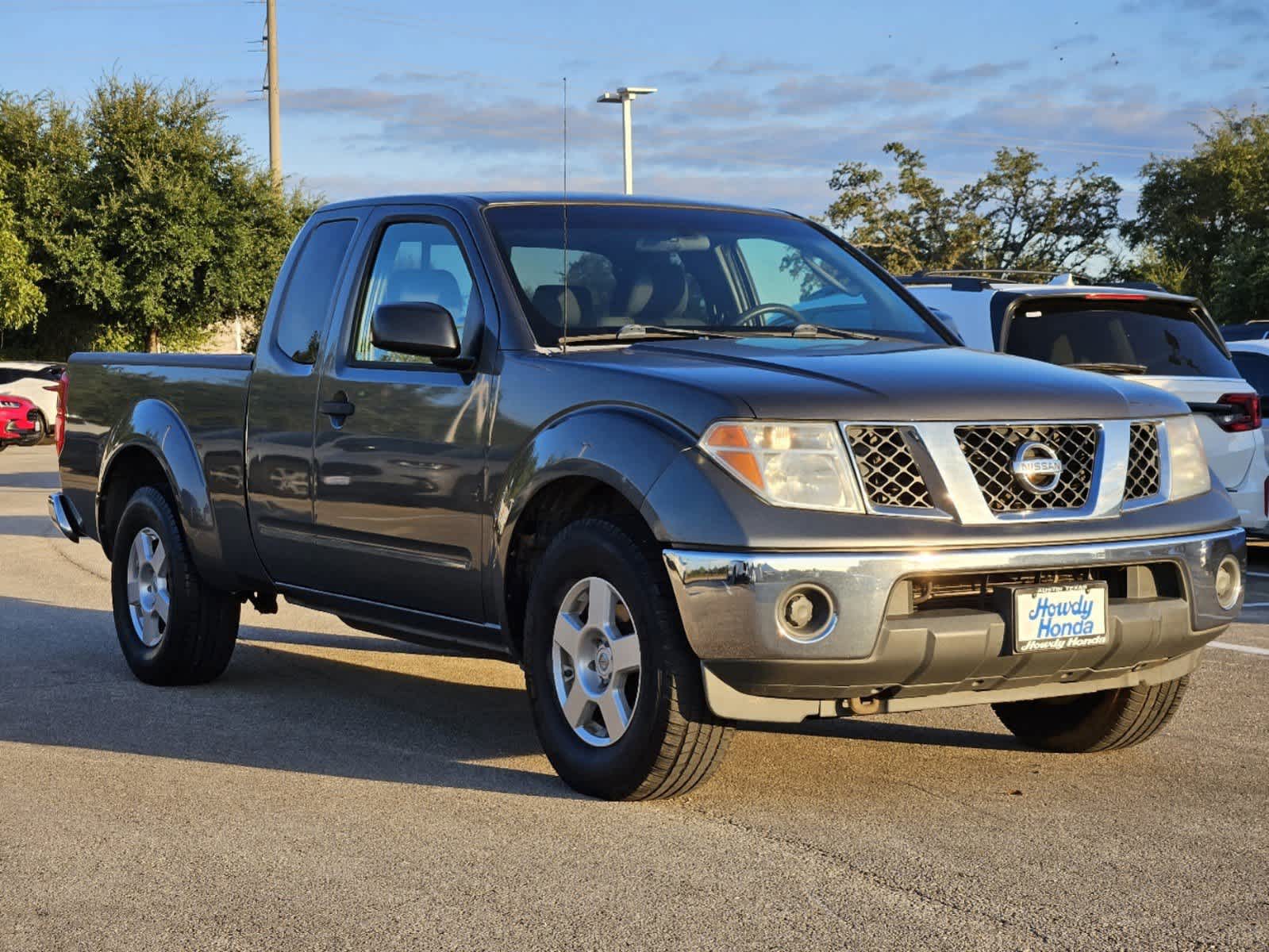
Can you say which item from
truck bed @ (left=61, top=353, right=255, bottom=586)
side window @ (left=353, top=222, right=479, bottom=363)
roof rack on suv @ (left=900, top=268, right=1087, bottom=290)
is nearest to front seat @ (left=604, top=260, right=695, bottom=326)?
side window @ (left=353, top=222, right=479, bottom=363)

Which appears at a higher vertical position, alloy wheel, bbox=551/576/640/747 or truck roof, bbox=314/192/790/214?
truck roof, bbox=314/192/790/214

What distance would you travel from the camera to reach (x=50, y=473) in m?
23.9

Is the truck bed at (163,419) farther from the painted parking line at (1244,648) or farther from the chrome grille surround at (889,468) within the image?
the painted parking line at (1244,648)

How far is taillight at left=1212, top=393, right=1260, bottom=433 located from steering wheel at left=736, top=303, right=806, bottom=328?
4.95 metres

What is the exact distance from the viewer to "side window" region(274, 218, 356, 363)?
7.05m

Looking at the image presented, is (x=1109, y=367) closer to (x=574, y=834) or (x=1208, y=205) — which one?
(x=574, y=834)

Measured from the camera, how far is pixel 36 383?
31547 millimetres

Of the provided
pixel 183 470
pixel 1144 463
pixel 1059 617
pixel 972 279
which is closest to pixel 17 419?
pixel 972 279

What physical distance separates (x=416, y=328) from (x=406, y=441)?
1.62ft

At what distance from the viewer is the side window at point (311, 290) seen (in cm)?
705

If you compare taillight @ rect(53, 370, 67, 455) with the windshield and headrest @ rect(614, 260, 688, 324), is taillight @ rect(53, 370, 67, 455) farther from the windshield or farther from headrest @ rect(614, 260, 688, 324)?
headrest @ rect(614, 260, 688, 324)

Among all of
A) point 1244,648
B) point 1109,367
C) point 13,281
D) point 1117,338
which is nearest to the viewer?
point 1244,648

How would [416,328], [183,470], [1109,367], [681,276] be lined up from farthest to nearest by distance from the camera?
[1109,367] < [183,470] < [681,276] < [416,328]

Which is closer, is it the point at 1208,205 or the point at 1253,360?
the point at 1253,360
